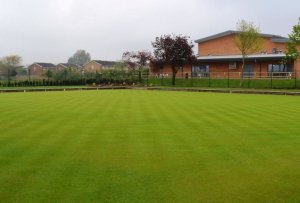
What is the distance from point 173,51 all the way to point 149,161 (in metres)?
36.9

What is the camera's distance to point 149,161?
648cm

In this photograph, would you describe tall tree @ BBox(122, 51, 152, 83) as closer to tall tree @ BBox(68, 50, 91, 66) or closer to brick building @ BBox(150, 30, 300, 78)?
brick building @ BBox(150, 30, 300, 78)

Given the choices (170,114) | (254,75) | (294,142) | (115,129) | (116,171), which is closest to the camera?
(116,171)

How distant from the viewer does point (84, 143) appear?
797cm

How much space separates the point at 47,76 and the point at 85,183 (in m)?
44.9

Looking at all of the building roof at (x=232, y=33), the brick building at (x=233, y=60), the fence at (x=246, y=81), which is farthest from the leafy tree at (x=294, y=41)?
the building roof at (x=232, y=33)

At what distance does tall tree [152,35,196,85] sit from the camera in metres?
42.7

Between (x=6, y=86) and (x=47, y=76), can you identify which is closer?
(x=6, y=86)

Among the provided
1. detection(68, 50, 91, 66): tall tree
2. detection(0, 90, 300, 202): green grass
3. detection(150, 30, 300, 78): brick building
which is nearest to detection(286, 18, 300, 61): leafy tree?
detection(150, 30, 300, 78): brick building

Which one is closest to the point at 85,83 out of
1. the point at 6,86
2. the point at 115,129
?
the point at 6,86

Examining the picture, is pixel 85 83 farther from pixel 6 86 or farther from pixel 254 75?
pixel 254 75

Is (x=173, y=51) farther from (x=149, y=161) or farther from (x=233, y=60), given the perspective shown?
(x=149, y=161)

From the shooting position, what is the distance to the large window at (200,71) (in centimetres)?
4986

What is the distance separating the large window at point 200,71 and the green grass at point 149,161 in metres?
39.0
